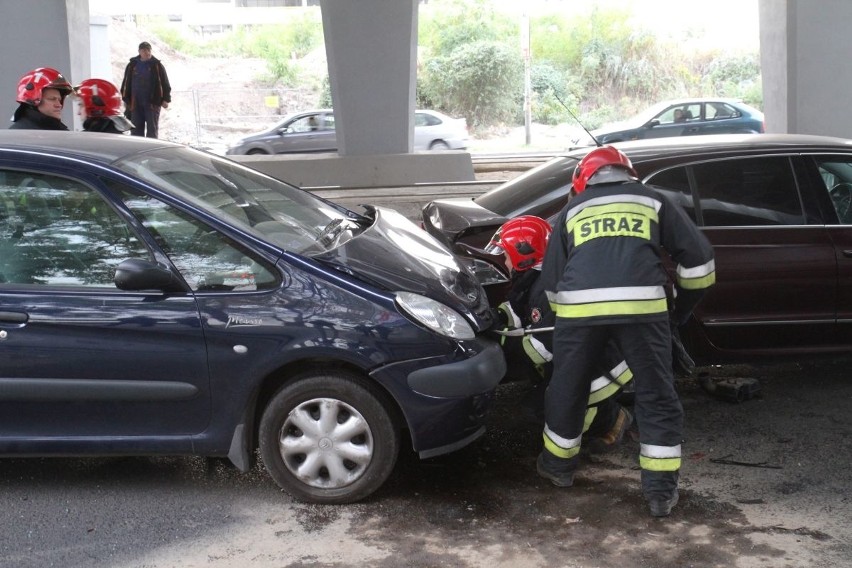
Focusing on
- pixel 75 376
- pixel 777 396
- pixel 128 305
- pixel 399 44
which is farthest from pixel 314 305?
pixel 399 44

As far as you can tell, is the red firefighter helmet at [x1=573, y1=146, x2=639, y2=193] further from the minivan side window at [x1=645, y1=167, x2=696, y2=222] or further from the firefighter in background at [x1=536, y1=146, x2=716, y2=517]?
the minivan side window at [x1=645, y1=167, x2=696, y2=222]

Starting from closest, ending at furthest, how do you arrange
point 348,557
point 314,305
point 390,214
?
point 348,557
point 314,305
point 390,214

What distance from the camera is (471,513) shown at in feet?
14.6

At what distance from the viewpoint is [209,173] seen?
4.99 metres

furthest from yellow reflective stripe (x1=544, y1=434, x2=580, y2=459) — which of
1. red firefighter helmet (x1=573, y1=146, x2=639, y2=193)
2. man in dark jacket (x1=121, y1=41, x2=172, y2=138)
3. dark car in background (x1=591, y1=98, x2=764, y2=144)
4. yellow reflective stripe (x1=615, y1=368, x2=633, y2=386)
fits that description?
dark car in background (x1=591, y1=98, x2=764, y2=144)

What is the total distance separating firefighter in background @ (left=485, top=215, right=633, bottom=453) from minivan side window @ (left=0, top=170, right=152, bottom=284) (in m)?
1.78

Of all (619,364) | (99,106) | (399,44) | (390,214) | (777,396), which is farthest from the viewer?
(399,44)

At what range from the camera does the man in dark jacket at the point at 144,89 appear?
15992mm

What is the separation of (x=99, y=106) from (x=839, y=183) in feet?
15.7

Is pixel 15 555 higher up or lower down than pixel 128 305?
lower down

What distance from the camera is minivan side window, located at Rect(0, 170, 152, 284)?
14.5 ft

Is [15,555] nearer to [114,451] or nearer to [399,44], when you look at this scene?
[114,451]

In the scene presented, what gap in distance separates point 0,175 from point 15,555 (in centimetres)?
163

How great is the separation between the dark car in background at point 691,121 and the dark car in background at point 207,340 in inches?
722
